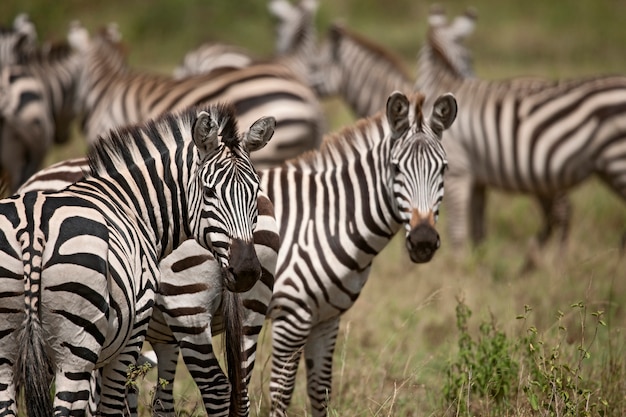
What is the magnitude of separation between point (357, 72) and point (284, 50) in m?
1.92

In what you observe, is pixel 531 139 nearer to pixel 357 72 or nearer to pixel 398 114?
pixel 357 72

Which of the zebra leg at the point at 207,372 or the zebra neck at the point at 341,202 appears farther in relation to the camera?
the zebra neck at the point at 341,202

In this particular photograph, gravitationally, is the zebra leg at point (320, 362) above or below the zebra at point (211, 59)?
below

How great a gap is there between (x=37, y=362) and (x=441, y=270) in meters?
6.09

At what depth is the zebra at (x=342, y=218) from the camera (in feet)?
15.4

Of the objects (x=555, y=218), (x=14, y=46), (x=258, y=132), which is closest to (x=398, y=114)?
(x=258, y=132)

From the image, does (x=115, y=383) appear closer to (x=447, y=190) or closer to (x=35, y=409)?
(x=35, y=409)

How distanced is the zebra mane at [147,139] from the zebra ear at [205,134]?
0.26 feet

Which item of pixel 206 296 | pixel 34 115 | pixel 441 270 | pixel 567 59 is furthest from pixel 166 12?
pixel 206 296

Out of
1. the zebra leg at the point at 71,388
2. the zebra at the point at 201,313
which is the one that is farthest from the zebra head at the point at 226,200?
the zebra leg at the point at 71,388

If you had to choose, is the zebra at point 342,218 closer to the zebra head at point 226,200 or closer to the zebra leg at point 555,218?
the zebra head at point 226,200

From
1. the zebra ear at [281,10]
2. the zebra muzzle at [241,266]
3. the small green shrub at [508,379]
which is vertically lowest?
the small green shrub at [508,379]

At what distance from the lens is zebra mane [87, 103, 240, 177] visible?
3895mm

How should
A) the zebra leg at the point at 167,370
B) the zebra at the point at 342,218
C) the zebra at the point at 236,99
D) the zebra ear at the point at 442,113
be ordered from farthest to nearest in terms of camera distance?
the zebra at the point at 236,99 → the zebra ear at the point at 442,113 → the zebra at the point at 342,218 → the zebra leg at the point at 167,370
